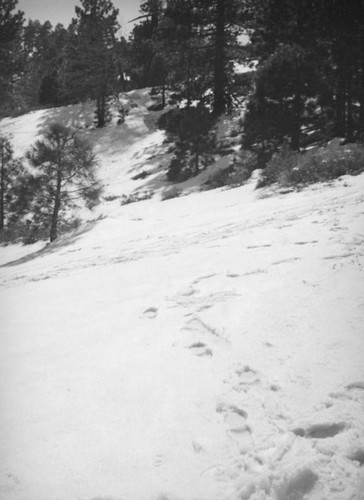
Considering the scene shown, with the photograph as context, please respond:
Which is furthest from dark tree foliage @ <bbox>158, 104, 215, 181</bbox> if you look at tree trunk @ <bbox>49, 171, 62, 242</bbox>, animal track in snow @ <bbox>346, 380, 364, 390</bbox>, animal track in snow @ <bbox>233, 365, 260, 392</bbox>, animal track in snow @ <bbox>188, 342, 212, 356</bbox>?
animal track in snow @ <bbox>346, 380, 364, 390</bbox>

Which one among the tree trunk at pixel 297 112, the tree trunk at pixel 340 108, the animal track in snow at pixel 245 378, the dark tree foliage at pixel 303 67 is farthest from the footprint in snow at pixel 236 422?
the tree trunk at pixel 340 108

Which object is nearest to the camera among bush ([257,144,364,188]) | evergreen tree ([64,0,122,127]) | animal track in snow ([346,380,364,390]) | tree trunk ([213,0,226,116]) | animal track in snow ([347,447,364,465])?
animal track in snow ([347,447,364,465])

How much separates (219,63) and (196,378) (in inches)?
1141

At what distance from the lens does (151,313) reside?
3.27m

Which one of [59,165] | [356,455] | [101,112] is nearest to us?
[356,455]

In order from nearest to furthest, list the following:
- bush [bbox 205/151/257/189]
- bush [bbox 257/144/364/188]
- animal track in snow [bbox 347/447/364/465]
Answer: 1. animal track in snow [bbox 347/447/364/465]
2. bush [bbox 257/144/364/188]
3. bush [bbox 205/151/257/189]

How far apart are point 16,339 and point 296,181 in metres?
9.42

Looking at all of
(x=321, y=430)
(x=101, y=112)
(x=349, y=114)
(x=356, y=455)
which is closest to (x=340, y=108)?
(x=349, y=114)

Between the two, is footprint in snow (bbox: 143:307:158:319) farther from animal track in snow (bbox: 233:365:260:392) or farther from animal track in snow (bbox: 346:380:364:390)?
animal track in snow (bbox: 346:380:364:390)

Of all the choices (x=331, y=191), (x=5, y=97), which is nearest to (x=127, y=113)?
(x=5, y=97)

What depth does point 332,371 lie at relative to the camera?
80.4 inches

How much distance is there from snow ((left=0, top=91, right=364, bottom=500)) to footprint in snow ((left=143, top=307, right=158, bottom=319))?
2 centimetres

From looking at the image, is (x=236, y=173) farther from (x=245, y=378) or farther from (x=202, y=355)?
(x=245, y=378)

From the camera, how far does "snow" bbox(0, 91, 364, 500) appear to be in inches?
61.5
